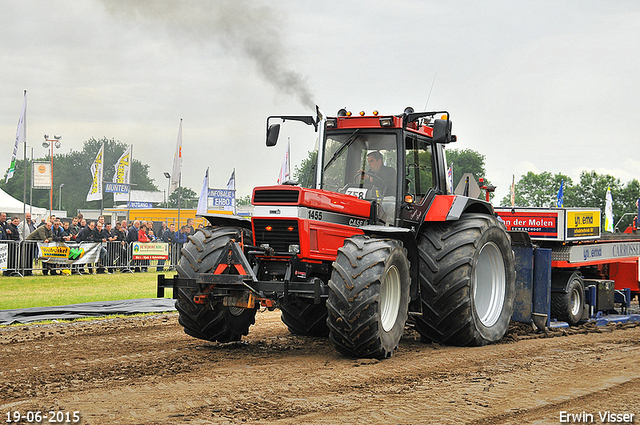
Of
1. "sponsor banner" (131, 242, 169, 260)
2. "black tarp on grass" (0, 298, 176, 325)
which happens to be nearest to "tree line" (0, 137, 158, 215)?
"sponsor banner" (131, 242, 169, 260)

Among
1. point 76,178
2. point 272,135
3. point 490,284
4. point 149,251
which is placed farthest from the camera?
point 76,178

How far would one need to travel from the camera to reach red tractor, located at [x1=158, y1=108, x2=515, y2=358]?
7129 millimetres

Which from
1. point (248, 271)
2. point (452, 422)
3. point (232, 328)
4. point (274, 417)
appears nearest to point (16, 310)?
point (232, 328)

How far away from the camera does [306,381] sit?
617cm

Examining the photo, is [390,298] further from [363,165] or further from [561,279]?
[561,279]

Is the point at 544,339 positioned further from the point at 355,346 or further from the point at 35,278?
the point at 35,278

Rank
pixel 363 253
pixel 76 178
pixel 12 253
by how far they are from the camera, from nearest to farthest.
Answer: pixel 363 253 → pixel 12 253 → pixel 76 178

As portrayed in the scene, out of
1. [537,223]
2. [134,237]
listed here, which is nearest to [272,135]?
[537,223]

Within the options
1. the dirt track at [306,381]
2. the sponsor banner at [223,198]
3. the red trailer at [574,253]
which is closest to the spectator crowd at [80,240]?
the sponsor banner at [223,198]

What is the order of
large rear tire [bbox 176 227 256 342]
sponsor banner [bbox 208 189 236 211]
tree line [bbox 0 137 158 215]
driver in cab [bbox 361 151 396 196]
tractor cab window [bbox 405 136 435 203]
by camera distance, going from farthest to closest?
tree line [bbox 0 137 158 215] < sponsor banner [bbox 208 189 236 211] < tractor cab window [bbox 405 136 435 203] < driver in cab [bbox 361 151 396 196] < large rear tire [bbox 176 227 256 342]

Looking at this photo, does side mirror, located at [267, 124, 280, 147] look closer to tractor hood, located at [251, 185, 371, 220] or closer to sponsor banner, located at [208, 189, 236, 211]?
tractor hood, located at [251, 185, 371, 220]

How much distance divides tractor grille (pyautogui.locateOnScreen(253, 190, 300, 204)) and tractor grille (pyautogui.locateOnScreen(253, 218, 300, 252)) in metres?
0.22

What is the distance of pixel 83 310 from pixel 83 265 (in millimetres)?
9661

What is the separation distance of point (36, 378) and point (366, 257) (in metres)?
3.39
